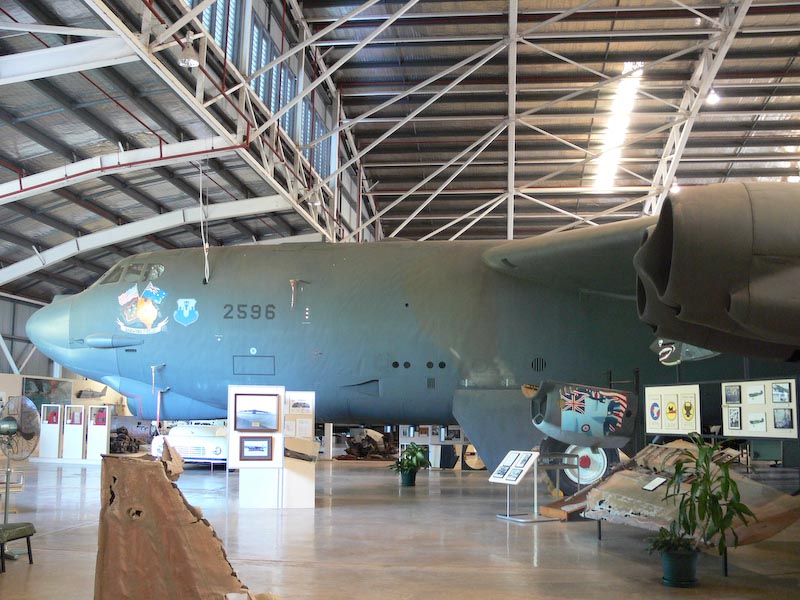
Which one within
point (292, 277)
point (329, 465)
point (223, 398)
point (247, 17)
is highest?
point (247, 17)

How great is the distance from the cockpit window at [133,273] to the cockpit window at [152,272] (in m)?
0.13

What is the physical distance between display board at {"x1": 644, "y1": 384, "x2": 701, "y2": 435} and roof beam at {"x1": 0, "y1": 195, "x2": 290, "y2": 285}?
37.9 ft

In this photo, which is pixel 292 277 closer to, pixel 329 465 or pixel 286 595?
pixel 286 595

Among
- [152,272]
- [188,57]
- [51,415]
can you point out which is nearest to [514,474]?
[152,272]

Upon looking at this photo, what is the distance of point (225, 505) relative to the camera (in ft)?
37.7

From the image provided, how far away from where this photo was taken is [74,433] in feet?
70.1

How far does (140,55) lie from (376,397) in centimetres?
647

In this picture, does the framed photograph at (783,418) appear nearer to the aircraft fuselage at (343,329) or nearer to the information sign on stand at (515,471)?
the information sign on stand at (515,471)

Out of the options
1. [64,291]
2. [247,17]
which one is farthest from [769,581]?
[64,291]

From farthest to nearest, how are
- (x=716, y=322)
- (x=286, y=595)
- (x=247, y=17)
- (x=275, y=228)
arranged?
(x=275, y=228) → (x=247, y=17) → (x=286, y=595) → (x=716, y=322)

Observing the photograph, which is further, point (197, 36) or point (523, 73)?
point (523, 73)

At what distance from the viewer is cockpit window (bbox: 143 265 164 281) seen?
13.2m

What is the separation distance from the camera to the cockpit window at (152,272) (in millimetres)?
13195

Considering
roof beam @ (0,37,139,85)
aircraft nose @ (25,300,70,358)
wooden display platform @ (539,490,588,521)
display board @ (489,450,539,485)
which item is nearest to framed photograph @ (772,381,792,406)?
wooden display platform @ (539,490,588,521)
